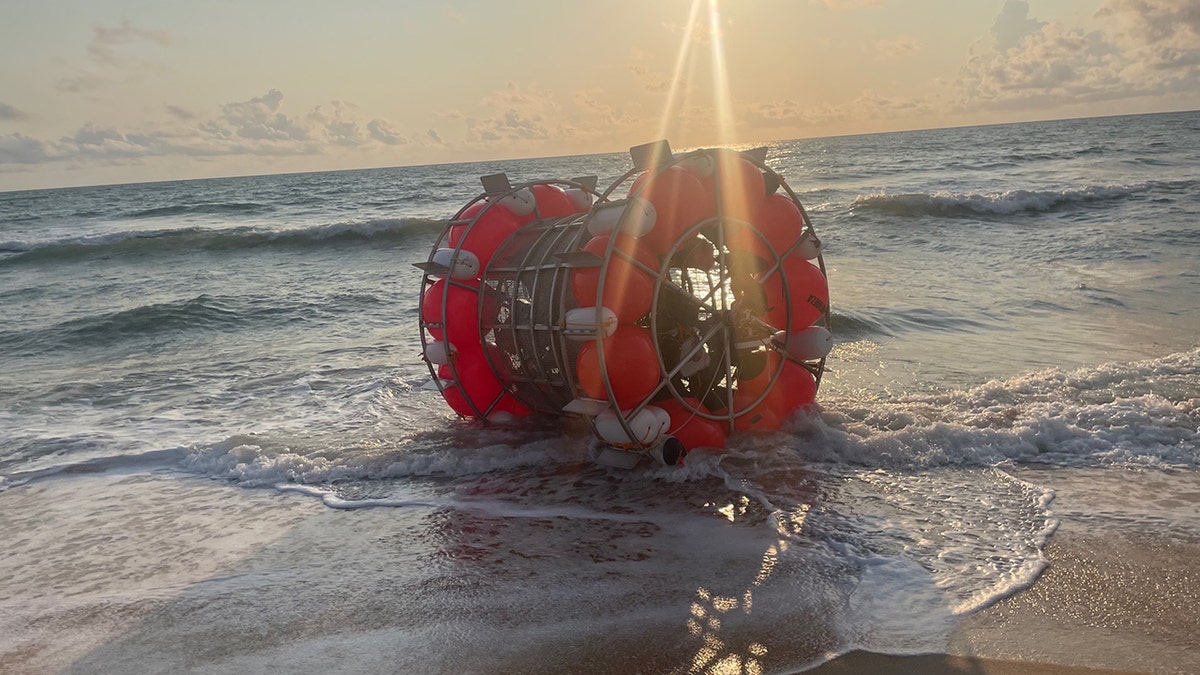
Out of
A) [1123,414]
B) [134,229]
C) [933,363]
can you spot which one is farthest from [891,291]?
[134,229]

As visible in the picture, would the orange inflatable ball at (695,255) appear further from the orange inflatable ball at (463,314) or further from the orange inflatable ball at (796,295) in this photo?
the orange inflatable ball at (463,314)

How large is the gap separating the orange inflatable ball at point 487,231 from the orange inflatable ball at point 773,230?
2007 mm

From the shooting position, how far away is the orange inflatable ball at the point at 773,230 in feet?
21.9

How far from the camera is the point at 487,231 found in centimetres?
745

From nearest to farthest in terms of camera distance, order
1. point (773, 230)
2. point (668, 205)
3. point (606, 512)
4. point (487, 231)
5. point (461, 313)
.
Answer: point (606, 512) < point (668, 205) < point (773, 230) < point (461, 313) < point (487, 231)

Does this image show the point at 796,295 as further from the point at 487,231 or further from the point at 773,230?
the point at 487,231

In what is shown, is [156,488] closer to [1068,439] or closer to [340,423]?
[340,423]

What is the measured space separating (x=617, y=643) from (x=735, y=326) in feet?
9.88

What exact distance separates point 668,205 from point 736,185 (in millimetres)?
704

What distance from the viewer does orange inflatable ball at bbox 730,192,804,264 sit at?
263 inches

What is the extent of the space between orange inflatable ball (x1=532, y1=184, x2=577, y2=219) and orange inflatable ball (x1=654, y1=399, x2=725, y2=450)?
7.41 feet

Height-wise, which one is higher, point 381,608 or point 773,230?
point 773,230

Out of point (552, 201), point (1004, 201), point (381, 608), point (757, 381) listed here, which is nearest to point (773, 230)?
point (757, 381)

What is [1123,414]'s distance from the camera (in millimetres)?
6801
